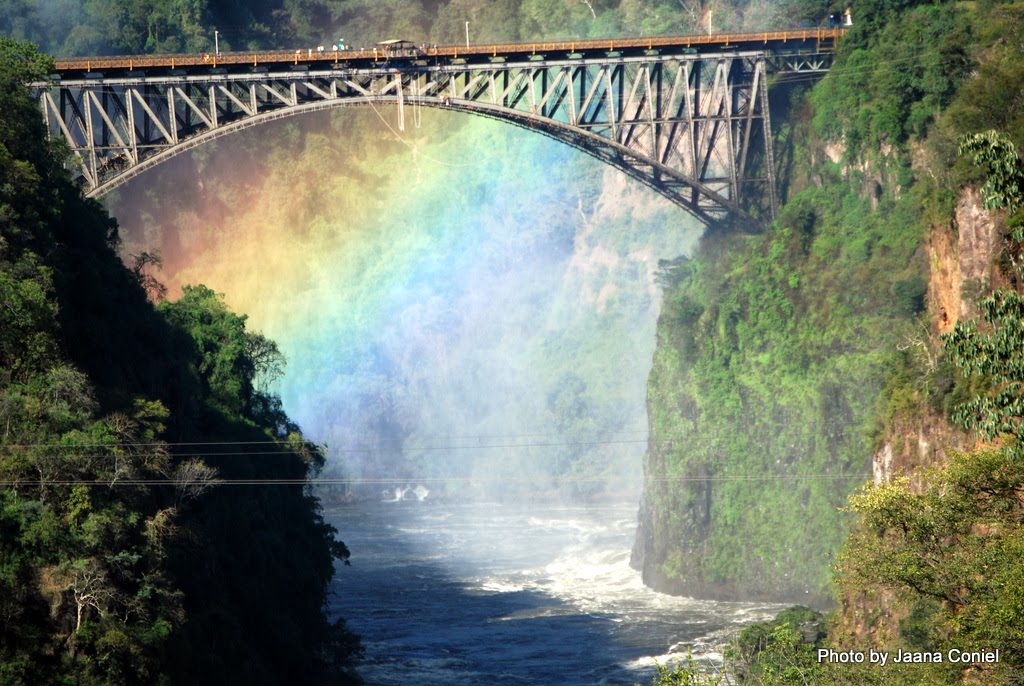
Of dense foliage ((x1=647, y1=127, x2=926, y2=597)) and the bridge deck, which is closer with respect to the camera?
dense foliage ((x1=647, y1=127, x2=926, y2=597))

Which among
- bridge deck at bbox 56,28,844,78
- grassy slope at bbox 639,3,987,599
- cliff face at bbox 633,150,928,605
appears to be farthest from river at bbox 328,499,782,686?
bridge deck at bbox 56,28,844,78

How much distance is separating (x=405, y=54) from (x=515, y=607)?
2355 cm

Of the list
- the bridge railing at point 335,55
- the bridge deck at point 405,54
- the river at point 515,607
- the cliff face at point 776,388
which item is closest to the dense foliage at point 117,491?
the river at point 515,607

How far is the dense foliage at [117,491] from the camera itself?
38656 mm

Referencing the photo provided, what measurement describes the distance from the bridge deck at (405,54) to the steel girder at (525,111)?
0.47 metres

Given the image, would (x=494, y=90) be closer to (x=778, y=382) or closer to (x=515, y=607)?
(x=778, y=382)

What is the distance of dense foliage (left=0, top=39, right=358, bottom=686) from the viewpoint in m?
38.7

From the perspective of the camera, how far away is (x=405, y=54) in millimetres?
69125

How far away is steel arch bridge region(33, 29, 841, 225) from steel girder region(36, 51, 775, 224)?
80 mm

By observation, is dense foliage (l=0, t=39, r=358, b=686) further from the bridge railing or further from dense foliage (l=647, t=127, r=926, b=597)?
dense foliage (l=647, t=127, r=926, b=597)

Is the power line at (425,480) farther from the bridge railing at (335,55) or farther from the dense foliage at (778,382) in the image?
the bridge railing at (335,55)

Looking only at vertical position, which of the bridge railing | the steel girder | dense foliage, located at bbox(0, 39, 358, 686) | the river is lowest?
the river

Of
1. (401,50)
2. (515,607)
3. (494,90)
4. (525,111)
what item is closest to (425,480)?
(515,607)

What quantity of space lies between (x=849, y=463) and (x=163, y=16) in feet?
236
